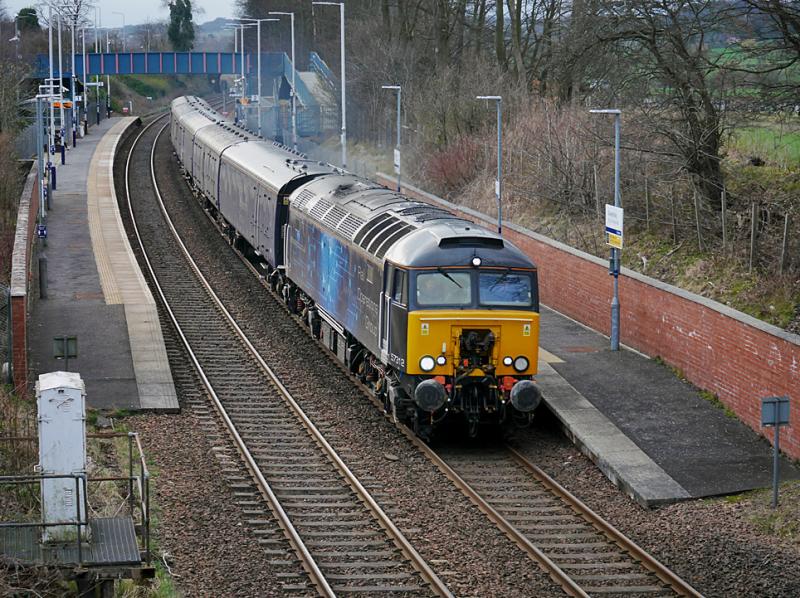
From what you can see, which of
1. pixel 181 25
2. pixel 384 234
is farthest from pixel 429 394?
pixel 181 25

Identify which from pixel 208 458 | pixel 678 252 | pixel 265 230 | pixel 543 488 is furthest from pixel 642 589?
pixel 265 230

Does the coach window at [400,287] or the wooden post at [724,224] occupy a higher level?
the wooden post at [724,224]

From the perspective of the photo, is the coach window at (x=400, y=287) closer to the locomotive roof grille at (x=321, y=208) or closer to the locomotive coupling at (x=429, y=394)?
the locomotive coupling at (x=429, y=394)

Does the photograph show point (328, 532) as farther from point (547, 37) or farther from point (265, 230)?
point (547, 37)

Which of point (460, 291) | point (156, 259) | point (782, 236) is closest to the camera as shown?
point (460, 291)

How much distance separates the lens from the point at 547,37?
4434cm

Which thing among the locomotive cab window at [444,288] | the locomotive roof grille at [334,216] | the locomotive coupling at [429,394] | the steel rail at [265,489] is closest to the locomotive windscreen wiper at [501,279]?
the locomotive cab window at [444,288]

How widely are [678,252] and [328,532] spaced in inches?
509

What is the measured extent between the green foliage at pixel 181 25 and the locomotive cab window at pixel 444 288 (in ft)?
390

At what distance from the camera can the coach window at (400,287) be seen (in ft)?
56.0

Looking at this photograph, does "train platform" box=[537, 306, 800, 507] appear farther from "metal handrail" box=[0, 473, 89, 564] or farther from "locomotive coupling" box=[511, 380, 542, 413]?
"metal handrail" box=[0, 473, 89, 564]

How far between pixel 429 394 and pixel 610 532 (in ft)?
11.6

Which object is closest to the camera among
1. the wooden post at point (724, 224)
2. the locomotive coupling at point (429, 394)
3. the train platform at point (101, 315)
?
the locomotive coupling at point (429, 394)

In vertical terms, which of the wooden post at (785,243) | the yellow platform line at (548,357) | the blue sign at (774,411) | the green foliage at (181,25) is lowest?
the yellow platform line at (548,357)
